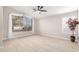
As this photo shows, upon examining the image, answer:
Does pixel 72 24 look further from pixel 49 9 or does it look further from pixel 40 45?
pixel 40 45

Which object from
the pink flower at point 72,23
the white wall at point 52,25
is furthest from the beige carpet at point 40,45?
the pink flower at point 72,23

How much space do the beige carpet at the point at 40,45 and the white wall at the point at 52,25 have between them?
0.09 metres

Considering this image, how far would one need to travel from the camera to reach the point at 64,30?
4.93 feet

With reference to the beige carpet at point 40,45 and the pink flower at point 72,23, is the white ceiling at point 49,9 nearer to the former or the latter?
the pink flower at point 72,23

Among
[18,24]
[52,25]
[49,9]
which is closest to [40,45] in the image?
[52,25]

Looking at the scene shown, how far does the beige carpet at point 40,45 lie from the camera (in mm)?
1449

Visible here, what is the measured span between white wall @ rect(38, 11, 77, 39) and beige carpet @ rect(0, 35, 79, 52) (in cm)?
9

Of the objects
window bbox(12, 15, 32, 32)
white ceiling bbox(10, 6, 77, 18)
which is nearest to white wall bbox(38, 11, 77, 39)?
white ceiling bbox(10, 6, 77, 18)

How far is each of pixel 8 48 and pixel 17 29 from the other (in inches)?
12.3

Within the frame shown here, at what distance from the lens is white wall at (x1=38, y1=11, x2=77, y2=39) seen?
1.48m

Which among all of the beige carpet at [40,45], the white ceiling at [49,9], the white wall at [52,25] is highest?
the white ceiling at [49,9]

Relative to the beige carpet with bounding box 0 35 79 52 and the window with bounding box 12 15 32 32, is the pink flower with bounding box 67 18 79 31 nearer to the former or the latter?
the beige carpet with bounding box 0 35 79 52
